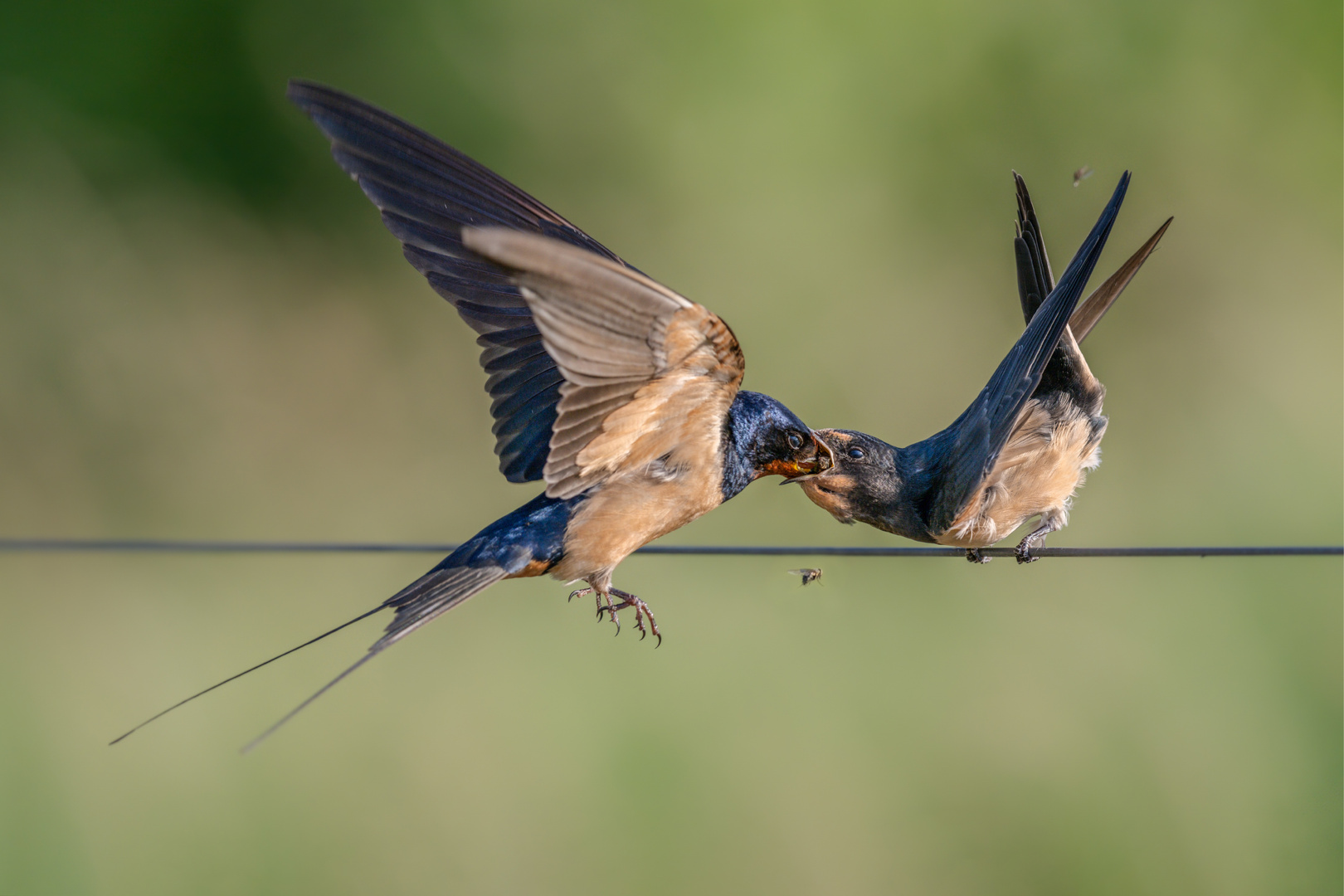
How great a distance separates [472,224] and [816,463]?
78cm

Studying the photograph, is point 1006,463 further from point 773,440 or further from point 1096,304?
point 773,440

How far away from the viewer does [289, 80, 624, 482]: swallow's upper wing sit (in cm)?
200

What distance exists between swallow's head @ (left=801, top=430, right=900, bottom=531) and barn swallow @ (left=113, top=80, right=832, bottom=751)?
0.45ft

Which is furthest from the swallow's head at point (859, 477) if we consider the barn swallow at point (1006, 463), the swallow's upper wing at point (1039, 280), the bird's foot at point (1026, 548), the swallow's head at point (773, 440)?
the swallow's upper wing at point (1039, 280)

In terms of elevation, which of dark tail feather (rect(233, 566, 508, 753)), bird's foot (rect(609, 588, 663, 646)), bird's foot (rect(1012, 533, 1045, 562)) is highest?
dark tail feather (rect(233, 566, 508, 753))

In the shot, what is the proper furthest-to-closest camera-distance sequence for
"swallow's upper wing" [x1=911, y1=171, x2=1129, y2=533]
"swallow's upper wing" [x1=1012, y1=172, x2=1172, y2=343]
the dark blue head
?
1. "swallow's upper wing" [x1=1012, y1=172, x2=1172, y2=343]
2. the dark blue head
3. "swallow's upper wing" [x1=911, y1=171, x2=1129, y2=533]

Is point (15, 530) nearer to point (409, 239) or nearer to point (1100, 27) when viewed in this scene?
point (409, 239)

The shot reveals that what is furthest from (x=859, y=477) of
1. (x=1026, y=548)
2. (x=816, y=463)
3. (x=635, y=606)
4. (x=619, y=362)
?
(x=619, y=362)

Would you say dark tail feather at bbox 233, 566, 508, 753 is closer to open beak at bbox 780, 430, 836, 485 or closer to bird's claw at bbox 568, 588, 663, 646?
bird's claw at bbox 568, 588, 663, 646

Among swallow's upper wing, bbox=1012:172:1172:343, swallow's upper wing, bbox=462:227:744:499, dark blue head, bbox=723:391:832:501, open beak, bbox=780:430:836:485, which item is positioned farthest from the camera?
swallow's upper wing, bbox=1012:172:1172:343

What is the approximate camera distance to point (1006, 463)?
224cm

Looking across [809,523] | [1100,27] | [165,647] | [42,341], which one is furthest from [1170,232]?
[42,341]

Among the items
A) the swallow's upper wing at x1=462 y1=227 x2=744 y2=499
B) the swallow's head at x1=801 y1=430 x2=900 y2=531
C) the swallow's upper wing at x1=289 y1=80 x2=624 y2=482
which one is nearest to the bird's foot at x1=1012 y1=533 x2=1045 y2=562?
the swallow's head at x1=801 y1=430 x2=900 y2=531

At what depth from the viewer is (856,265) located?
14.4 feet
